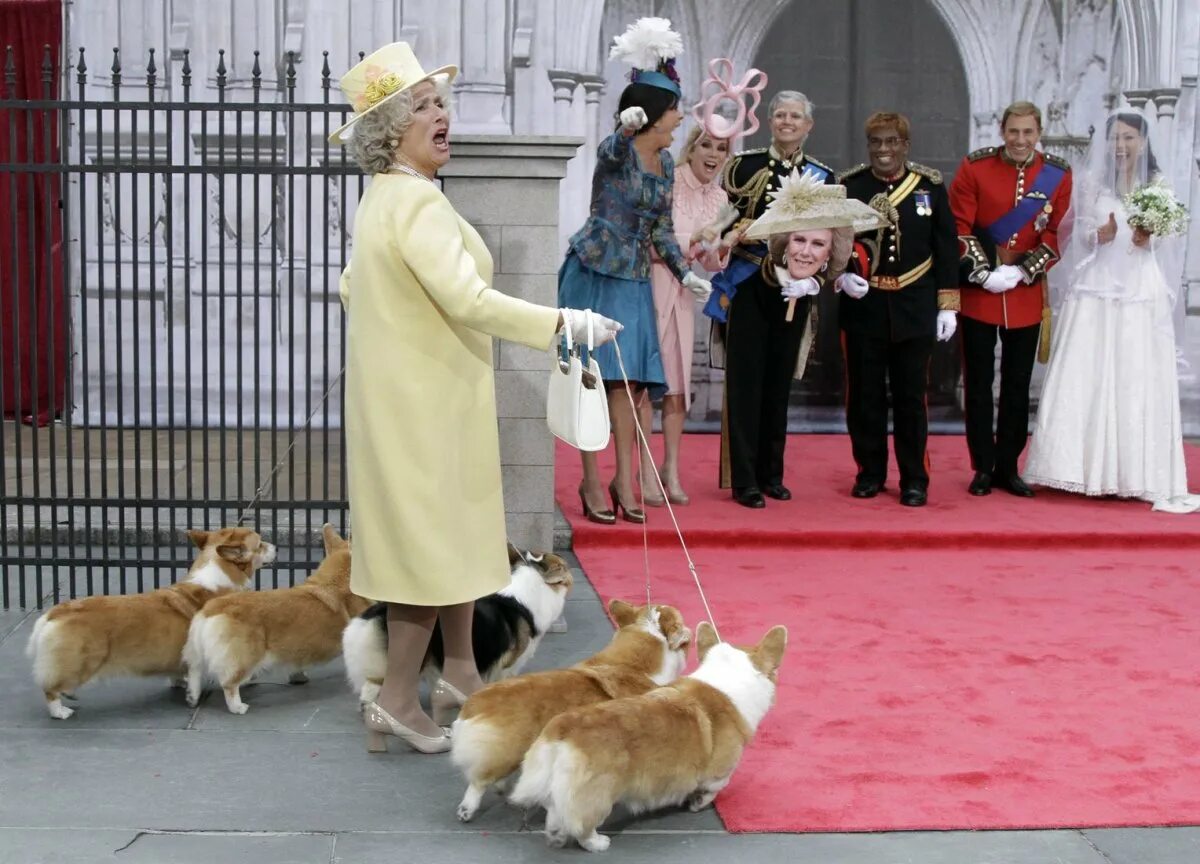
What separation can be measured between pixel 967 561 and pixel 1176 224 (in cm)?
204

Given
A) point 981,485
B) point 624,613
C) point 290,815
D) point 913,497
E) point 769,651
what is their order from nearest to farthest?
point 290,815 < point 769,651 < point 624,613 < point 913,497 < point 981,485

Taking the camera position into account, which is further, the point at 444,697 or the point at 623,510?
the point at 623,510

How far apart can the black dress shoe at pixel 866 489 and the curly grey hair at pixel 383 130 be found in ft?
13.7

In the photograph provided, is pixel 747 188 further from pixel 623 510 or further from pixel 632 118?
pixel 623 510

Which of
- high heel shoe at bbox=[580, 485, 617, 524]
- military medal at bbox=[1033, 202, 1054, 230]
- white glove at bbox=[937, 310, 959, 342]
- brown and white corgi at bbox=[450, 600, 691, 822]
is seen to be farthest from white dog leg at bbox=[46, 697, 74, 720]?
military medal at bbox=[1033, 202, 1054, 230]

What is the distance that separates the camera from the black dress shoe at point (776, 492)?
789cm

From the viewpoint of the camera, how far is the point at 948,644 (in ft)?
18.4

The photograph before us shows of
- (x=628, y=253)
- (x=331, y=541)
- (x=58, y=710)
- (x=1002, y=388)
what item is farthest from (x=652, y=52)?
(x=58, y=710)

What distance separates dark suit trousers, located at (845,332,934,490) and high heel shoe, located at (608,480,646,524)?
4.35 ft

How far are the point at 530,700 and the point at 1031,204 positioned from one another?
483 centimetres

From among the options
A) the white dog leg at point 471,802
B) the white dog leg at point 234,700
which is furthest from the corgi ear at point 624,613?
the white dog leg at point 234,700

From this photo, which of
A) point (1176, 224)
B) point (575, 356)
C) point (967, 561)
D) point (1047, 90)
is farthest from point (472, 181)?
point (1047, 90)

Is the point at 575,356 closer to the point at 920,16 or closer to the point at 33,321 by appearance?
the point at 33,321

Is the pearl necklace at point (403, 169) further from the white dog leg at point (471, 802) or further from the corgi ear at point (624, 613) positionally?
the white dog leg at point (471, 802)
